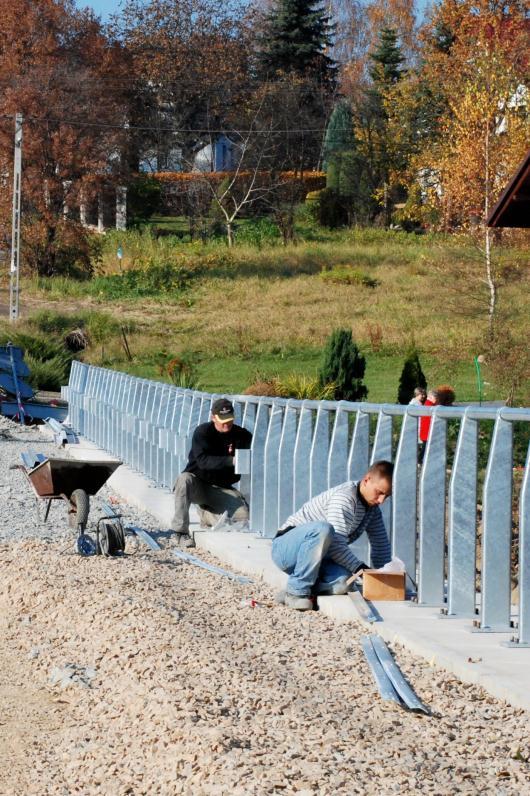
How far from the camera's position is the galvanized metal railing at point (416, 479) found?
6328 mm

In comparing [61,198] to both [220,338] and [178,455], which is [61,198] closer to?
[220,338]

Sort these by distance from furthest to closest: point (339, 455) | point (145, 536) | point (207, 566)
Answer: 1. point (145, 536)
2. point (207, 566)
3. point (339, 455)

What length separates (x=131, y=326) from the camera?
131 feet

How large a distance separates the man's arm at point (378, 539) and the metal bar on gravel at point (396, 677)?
104 cm

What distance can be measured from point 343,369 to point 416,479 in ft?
66.9

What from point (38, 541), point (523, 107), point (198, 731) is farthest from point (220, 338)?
point (198, 731)

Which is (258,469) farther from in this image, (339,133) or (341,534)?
(339,133)

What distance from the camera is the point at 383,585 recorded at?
289 inches

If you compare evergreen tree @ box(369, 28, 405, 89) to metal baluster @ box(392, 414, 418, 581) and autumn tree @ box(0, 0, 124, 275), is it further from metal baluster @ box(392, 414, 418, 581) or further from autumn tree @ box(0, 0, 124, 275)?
metal baluster @ box(392, 414, 418, 581)

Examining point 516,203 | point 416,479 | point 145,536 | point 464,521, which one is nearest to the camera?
point 464,521

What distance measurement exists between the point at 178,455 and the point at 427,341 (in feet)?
76.1

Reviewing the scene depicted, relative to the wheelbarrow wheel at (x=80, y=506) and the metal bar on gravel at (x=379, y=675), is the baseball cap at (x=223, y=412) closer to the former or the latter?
the wheelbarrow wheel at (x=80, y=506)

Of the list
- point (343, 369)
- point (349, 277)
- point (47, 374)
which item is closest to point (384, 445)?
point (343, 369)

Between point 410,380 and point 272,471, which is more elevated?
point 272,471
